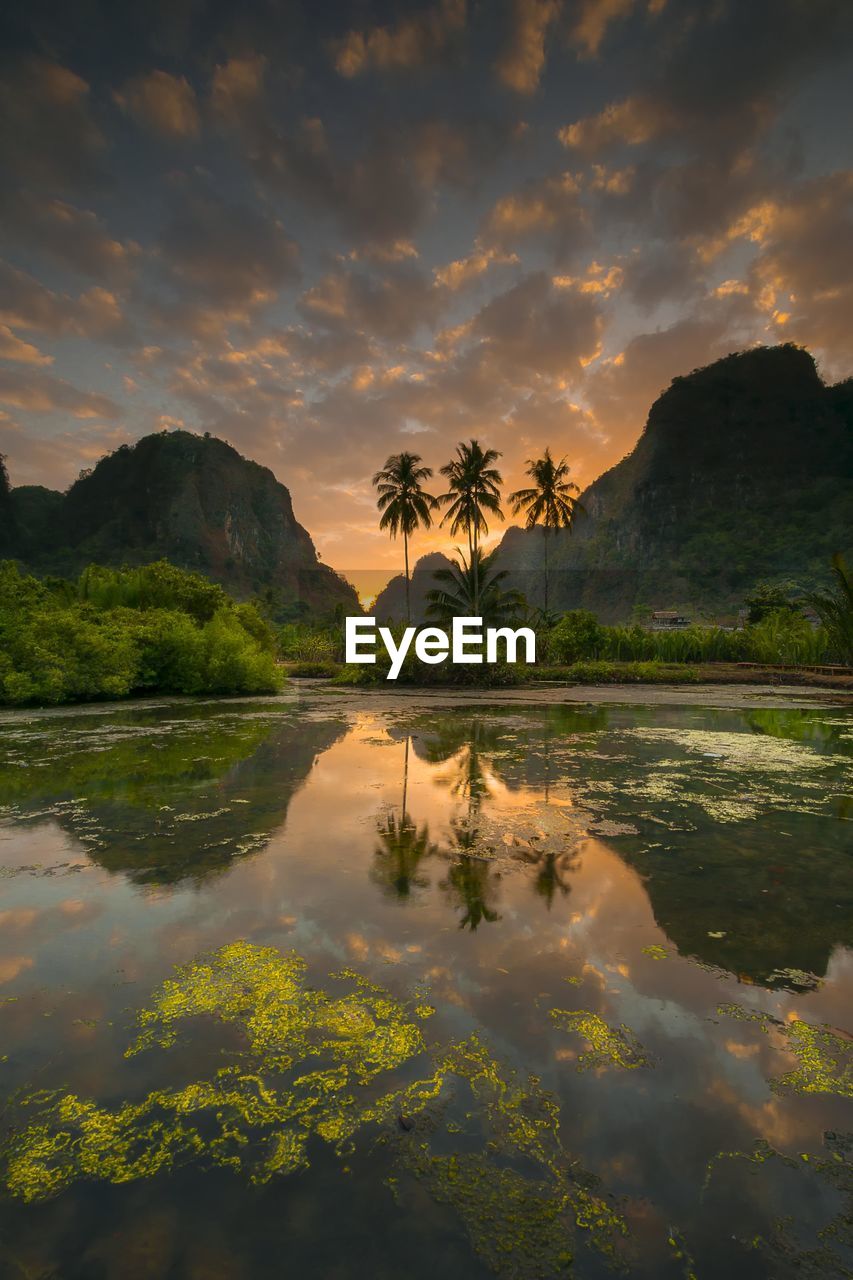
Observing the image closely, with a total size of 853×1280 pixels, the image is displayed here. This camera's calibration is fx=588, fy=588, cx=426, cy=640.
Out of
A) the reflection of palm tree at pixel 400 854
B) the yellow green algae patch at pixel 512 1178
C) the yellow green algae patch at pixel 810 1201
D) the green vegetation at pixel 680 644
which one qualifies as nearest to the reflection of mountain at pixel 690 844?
the reflection of palm tree at pixel 400 854

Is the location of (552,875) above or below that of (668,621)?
below

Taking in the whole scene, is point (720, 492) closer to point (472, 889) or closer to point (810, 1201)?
point (472, 889)

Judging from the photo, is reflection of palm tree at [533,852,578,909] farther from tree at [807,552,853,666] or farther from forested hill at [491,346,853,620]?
forested hill at [491,346,853,620]

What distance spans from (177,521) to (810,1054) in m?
152

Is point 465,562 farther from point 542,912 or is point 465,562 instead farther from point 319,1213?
point 319,1213

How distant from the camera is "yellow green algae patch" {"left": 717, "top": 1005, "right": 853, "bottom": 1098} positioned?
8.85 ft

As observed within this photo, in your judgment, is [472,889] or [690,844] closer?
[472,889]

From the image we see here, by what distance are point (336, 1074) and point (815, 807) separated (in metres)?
6.83

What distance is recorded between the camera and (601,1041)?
117 inches

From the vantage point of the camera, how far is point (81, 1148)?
2.30 meters

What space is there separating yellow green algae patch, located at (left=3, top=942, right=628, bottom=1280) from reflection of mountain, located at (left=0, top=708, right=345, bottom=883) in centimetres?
252

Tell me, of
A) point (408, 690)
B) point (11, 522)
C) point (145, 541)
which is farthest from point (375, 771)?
point (145, 541)

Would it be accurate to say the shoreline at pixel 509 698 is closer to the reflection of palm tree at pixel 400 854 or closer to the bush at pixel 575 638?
the bush at pixel 575 638

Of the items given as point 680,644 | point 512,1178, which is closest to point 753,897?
point 512,1178
